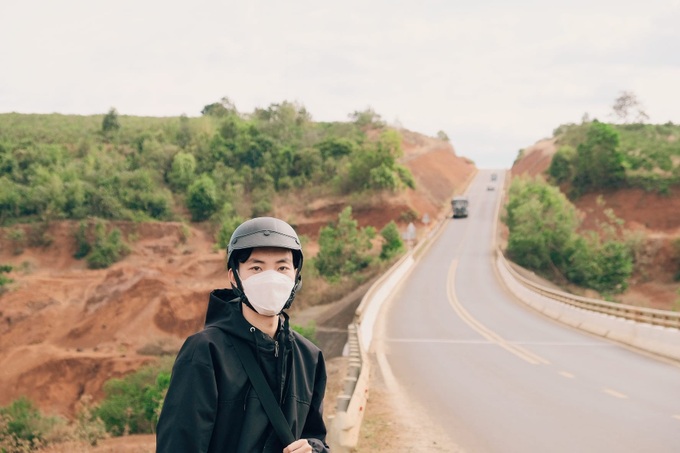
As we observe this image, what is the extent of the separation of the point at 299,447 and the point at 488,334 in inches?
891

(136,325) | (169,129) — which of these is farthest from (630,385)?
(169,129)

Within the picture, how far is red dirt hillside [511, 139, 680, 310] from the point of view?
54766mm

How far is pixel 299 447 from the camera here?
9.91ft

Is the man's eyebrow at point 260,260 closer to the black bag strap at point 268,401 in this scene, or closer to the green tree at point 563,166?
the black bag strap at point 268,401

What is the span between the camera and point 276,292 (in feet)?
10.4

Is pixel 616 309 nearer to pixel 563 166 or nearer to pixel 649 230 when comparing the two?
pixel 649 230

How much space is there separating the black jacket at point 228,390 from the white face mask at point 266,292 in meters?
0.10

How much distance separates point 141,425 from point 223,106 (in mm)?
112499

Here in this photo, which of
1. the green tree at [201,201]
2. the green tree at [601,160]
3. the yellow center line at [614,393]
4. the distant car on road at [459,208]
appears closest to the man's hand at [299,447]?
the yellow center line at [614,393]

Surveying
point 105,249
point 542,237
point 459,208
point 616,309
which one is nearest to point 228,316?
point 616,309

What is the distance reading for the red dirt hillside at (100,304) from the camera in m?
35.1

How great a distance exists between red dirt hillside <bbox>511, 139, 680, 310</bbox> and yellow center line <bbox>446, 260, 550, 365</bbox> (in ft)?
67.1

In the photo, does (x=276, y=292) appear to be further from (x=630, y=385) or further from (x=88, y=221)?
(x=88, y=221)

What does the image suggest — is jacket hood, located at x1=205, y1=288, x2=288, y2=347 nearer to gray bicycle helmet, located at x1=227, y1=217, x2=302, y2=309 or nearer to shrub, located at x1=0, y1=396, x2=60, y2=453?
gray bicycle helmet, located at x1=227, y1=217, x2=302, y2=309
